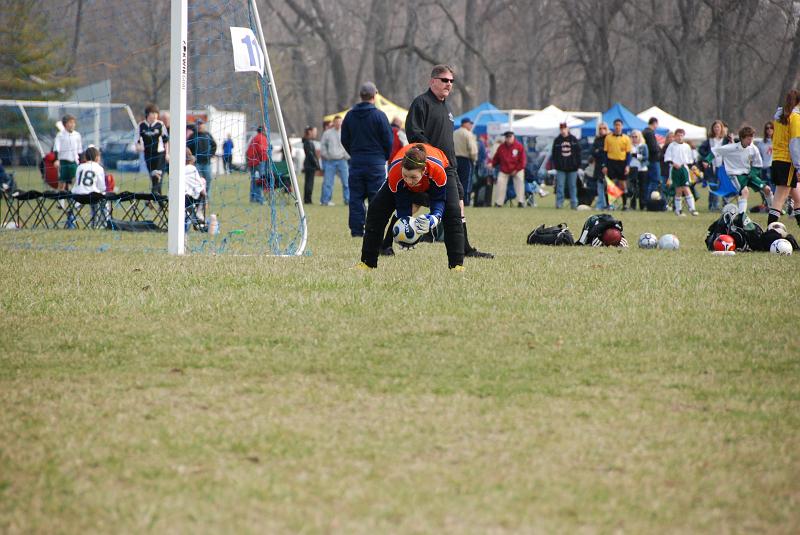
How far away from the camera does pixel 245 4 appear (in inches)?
497

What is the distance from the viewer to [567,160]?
81.8 ft

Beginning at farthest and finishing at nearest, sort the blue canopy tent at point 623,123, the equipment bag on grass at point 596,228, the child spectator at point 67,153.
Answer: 1. the blue canopy tent at point 623,123
2. the child spectator at point 67,153
3. the equipment bag on grass at point 596,228

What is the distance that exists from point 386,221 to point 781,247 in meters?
5.62

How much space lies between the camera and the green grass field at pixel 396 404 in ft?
12.6

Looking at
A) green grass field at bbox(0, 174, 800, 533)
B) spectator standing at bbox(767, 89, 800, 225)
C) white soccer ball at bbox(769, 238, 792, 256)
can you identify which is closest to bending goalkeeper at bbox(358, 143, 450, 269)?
green grass field at bbox(0, 174, 800, 533)

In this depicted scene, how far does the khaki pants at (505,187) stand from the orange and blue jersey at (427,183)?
17.9 m

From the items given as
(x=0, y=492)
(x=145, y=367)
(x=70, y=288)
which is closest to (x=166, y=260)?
(x=70, y=288)

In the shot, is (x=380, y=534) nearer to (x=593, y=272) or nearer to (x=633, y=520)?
(x=633, y=520)

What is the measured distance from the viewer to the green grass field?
3832 millimetres

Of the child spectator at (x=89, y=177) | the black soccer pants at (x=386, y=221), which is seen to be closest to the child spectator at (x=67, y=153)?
the child spectator at (x=89, y=177)

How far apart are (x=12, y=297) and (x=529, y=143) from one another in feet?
91.7

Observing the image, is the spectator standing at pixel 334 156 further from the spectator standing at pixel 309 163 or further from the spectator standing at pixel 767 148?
the spectator standing at pixel 767 148

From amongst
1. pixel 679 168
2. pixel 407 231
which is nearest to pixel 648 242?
pixel 407 231

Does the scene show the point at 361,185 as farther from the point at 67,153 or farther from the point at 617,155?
the point at 617,155
